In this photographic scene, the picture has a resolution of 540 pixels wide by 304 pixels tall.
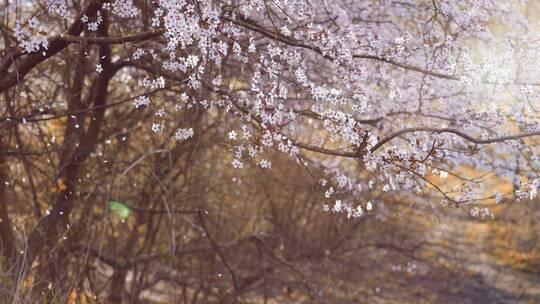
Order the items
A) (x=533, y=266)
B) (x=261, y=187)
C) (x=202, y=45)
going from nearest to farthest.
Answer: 1. (x=202, y=45)
2. (x=261, y=187)
3. (x=533, y=266)

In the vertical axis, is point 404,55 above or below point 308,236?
above

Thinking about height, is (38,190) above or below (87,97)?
below

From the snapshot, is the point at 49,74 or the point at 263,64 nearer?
the point at 263,64

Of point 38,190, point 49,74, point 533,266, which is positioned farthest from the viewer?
point 533,266

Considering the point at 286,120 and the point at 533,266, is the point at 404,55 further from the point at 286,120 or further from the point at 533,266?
the point at 533,266

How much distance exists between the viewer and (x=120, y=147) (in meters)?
6.25

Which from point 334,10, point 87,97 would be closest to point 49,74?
point 87,97

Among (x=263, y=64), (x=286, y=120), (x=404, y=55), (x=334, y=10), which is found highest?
(x=334, y=10)

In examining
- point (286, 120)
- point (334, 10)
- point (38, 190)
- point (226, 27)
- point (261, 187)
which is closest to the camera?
point (226, 27)

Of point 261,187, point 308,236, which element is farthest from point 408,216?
point 261,187

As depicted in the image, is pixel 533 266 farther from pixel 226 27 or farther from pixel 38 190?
pixel 226 27

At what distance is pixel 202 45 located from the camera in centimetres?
335

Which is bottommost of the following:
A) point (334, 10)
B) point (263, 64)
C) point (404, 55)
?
point (263, 64)

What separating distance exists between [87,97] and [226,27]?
111 inches
